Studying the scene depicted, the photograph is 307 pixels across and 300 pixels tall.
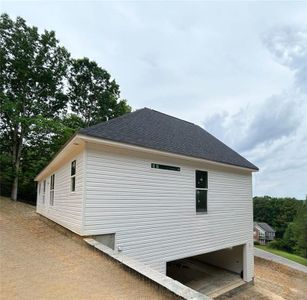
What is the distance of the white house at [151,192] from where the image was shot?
7.00 m

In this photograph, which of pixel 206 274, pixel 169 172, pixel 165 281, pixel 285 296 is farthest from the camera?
pixel 206 274

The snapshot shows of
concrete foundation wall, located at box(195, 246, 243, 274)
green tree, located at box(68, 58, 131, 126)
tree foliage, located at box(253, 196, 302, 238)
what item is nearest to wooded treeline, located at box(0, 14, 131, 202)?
green tree, located at box(68, 58, 131, 126)

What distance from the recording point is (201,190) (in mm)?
9781

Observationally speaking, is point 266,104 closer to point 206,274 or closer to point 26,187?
point 206,274

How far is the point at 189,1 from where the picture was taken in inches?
359

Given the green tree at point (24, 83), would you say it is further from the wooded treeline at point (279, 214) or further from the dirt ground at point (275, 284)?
the wooded treeline at point (279, 214)

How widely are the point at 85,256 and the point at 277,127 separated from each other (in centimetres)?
1778

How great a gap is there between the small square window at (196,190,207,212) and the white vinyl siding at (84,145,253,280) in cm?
23

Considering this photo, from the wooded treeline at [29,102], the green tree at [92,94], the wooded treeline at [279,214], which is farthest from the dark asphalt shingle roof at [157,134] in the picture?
the wooded treeline at [279,214]

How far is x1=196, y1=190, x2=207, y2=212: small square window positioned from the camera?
31.5 ft

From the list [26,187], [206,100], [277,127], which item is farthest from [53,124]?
[277,127]

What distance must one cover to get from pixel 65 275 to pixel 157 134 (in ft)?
20.0

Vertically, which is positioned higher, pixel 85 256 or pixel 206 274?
pixel 85 256

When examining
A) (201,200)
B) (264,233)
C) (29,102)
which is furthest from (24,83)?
(264,233)
